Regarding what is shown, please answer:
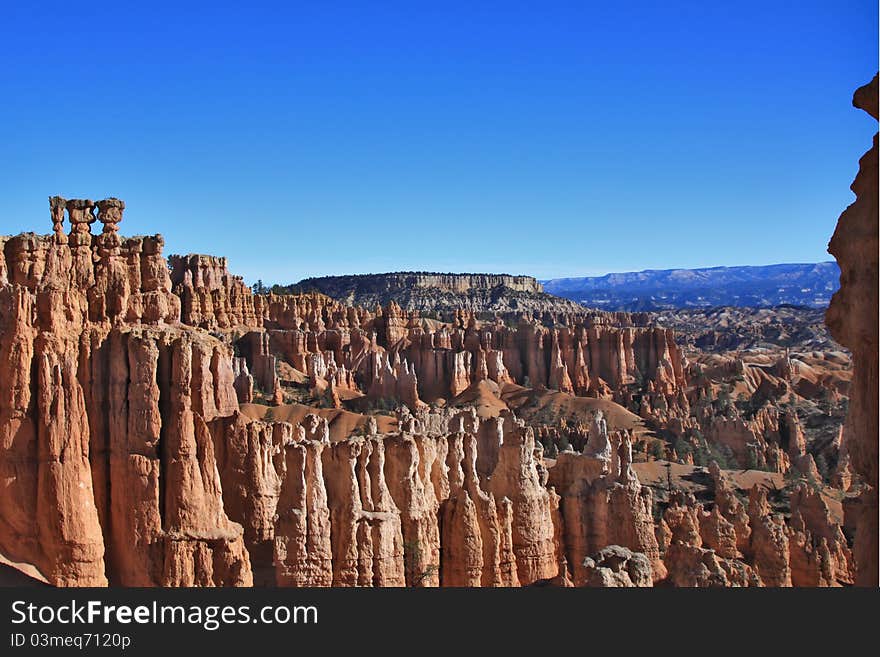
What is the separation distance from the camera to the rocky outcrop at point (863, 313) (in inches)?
408

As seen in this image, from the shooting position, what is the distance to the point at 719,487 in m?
43.7

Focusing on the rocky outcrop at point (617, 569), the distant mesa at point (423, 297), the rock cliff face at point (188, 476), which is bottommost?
the rocky outcrop at point (617, 569)

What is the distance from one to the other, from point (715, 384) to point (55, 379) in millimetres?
80197

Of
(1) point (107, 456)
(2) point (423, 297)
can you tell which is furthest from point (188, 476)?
(2) point (423, 297)

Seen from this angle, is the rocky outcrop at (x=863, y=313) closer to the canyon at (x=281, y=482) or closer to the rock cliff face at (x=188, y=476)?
the canyon at (x=281, y=482)

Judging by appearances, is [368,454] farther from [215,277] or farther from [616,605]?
[215,277]

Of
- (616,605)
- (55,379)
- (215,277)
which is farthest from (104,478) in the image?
(215,277)

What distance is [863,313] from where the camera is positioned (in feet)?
34.3

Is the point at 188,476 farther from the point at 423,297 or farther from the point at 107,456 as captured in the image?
the point at 423,297

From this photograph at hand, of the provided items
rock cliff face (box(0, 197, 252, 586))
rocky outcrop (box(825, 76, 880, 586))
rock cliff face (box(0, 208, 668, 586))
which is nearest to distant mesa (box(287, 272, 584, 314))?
rock cliff face (box(0, 208, 668, 586))

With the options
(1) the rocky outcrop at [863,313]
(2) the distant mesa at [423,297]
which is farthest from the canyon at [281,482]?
(2) the distant mesa at [423,297]

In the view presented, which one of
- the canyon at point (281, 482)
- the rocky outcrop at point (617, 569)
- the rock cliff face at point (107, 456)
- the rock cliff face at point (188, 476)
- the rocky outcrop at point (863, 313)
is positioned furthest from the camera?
the rock cliff face at point (188, 476)

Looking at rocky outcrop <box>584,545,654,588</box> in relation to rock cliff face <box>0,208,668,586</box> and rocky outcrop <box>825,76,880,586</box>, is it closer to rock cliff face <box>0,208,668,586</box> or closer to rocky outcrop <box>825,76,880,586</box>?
rock cliff face <box>0,208,668,586</box>

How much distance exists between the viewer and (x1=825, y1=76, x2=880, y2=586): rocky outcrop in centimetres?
1037
